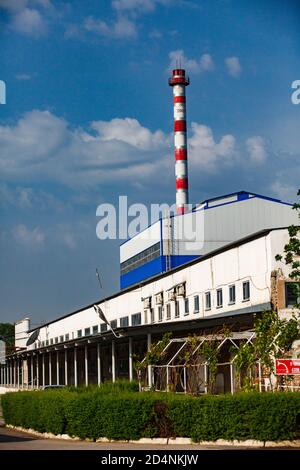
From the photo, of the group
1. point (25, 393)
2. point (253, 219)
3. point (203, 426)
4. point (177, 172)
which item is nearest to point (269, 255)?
point (25, 393)

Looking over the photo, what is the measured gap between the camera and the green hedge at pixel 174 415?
21.8 meters

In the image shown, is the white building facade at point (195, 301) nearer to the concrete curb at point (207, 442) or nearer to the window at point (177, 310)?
the window at point (177, 310)

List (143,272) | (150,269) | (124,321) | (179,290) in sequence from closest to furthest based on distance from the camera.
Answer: (179,290), (124,321), (150,269), (143,272)

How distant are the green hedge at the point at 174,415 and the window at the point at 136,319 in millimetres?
29981

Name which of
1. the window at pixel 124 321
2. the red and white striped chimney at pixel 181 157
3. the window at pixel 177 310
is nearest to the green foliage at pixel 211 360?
the window at pixel 177 310

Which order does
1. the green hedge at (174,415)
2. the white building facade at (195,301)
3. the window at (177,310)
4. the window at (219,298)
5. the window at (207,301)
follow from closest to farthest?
the green hedge at (174,415) → the white building facade at (195,301) → the window at (219,298) → the window at (207,301) → the window at (177,310)

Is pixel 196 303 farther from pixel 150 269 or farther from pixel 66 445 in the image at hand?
pixel 150 269

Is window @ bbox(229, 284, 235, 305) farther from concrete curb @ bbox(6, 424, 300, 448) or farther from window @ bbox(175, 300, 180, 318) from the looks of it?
concrete curb @ bbox(6, 424, 300, 448)

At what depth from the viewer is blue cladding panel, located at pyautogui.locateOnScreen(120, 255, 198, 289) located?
73969 mm

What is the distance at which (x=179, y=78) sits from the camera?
87.1 metres

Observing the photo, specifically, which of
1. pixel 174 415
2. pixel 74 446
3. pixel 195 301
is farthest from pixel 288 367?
pixel 195 301

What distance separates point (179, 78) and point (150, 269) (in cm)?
2010

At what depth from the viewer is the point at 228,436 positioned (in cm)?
2214

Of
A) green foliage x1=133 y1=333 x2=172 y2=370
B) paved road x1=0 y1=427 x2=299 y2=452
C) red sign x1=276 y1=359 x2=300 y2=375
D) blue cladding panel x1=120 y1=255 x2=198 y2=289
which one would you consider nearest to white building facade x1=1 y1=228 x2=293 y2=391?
green foliage x1=133 y1=333 x2=172 y2=370
